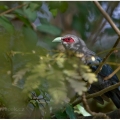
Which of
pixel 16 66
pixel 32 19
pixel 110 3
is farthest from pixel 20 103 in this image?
pixel 110 3

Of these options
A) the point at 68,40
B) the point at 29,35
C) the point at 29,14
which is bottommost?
the point at 68,40

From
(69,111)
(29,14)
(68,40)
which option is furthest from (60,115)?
Result: (29,14)

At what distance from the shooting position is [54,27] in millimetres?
2105

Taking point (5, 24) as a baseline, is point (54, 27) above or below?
above

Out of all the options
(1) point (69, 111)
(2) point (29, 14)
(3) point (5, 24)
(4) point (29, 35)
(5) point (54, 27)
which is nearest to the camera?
(1) point (69, 111)

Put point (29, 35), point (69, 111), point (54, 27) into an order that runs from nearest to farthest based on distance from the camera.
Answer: point (69, 111)
point (29, 35)
point (54, 27)

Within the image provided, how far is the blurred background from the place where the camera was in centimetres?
152

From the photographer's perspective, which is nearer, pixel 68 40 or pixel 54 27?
pixel 68 40

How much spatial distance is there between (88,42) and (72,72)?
2084mm

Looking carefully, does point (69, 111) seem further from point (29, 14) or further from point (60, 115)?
point (29, 14)

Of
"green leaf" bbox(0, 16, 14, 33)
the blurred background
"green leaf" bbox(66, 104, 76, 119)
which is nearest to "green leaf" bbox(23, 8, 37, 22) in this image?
the blurred background

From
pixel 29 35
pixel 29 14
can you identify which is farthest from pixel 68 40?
pixel 29 14

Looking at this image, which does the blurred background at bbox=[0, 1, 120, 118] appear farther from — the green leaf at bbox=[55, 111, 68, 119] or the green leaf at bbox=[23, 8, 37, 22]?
the green leaf at bbox=[55, 111, 68, 119]

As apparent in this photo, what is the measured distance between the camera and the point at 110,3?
313 cm
